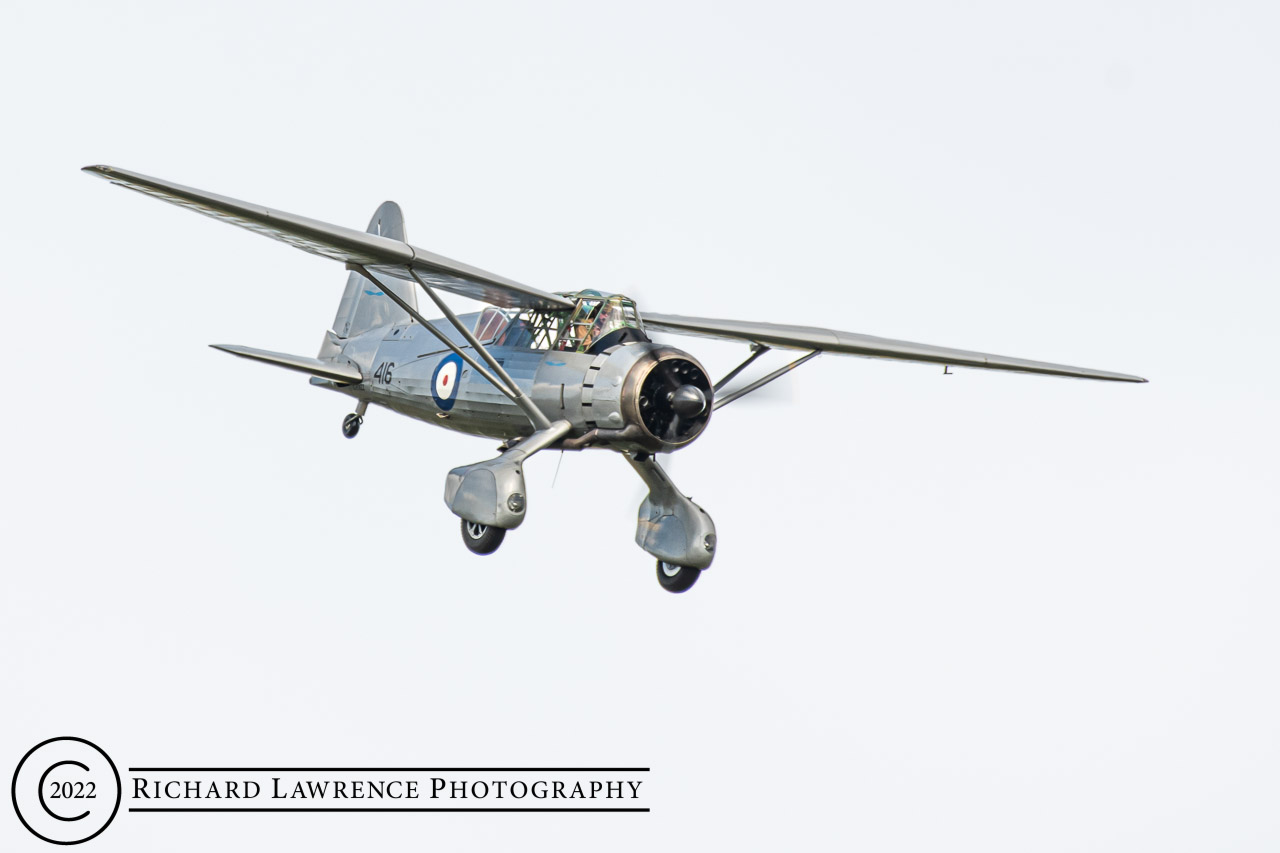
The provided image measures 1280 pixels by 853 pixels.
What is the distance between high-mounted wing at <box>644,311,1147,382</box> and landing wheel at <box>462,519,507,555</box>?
9.55 feet

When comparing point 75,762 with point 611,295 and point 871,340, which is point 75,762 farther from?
point 871,340

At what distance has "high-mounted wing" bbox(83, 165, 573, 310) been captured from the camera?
1367 cm

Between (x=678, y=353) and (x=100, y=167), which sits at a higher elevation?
(x=100, y=167)

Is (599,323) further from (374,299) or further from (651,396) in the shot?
(374,299)

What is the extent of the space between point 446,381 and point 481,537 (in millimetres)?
2229

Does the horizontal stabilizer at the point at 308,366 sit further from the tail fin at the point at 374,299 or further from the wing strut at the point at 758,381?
the wing strut at the point at 758,381

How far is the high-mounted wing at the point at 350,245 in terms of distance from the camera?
1367 cm

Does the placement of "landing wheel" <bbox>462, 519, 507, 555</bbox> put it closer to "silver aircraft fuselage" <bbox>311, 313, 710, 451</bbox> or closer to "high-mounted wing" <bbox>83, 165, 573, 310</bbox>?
"silver aircraft fuselage" <bbox>311, 313, 710, 451</bbox>

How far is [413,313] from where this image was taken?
1608 centimetres

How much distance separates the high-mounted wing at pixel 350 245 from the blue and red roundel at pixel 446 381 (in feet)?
3.17

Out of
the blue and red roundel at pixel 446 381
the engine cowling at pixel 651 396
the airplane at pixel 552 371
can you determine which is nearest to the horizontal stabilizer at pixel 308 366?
the airplane at pixel 552 371

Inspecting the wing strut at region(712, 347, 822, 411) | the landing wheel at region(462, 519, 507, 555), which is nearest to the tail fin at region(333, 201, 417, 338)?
the landing wheel at region(462, 519, 507, 555)

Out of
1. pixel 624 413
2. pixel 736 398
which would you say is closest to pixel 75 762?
pixel 624 413

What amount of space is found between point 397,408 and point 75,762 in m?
5.74
